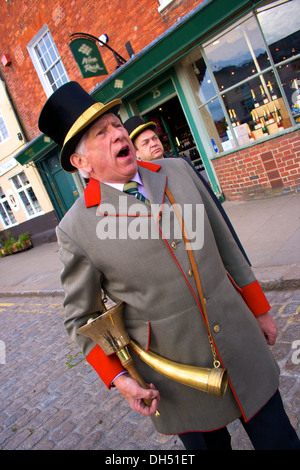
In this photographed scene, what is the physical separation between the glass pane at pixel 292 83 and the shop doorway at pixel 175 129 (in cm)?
308

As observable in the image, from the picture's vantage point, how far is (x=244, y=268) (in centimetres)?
183

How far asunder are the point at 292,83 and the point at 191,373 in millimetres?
6332

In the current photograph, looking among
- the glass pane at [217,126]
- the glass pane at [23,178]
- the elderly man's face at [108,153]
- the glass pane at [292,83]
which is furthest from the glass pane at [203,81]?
the glass pane at [23,178]

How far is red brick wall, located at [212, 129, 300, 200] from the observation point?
21.1ft

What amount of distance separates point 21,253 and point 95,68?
31.3ft

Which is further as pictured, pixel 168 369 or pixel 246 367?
pixel 246 367

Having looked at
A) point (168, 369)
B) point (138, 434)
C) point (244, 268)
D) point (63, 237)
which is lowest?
point (138, 434)

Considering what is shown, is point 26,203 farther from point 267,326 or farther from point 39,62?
point 267,326

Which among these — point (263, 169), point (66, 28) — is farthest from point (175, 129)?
point (66, 28)

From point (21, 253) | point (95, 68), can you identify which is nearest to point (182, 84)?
point (95, 68)

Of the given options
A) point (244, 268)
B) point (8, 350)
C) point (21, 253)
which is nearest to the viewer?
point (244, 268)

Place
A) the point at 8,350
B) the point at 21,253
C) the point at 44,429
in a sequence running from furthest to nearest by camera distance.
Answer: the point at 21,253 < the point at 8,350 < the point at 44,429

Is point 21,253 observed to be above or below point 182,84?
below

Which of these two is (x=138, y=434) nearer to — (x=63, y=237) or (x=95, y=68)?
(x=63, y=237)
